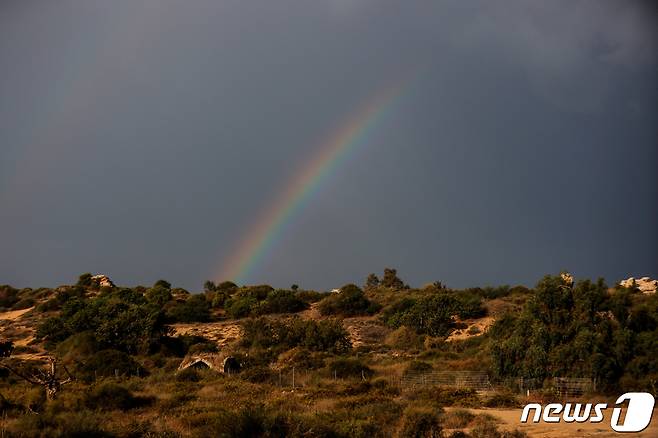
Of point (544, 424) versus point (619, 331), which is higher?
point (619, 331)

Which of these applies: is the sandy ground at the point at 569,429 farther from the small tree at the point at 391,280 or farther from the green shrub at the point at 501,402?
the small tree at the point at 391,280

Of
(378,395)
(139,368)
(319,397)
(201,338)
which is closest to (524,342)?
(378,395)

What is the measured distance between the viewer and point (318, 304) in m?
76.1

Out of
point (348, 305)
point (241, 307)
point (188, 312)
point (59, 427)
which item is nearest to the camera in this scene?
point (59, 427)

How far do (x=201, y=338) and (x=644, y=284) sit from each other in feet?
206

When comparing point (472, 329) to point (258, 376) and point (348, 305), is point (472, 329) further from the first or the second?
point (258, 376)

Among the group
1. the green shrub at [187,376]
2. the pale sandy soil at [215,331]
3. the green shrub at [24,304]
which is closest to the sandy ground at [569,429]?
the green shrub at [187,376]

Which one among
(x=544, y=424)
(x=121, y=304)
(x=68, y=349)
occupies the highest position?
(x=121, y=304)

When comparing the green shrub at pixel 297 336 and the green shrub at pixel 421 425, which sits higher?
the green shrub at pixel 297 336

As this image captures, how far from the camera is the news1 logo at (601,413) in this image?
18.5 metres

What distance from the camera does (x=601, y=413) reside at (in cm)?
2067

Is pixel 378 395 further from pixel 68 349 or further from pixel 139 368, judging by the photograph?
pixel 68 349

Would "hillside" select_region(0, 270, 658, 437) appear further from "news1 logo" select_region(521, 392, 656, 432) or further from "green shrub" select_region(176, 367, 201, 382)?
"news1 logo" select_region(521, 392, 656, 432)

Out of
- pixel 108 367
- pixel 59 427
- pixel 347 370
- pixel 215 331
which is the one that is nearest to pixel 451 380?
pixel 347 370
